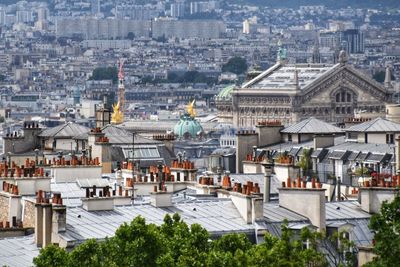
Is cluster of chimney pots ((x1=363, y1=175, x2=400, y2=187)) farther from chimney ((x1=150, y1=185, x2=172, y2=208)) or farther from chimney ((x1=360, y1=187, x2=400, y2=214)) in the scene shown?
chimney ((x1=150, y1=185, x2=172, y2=208))

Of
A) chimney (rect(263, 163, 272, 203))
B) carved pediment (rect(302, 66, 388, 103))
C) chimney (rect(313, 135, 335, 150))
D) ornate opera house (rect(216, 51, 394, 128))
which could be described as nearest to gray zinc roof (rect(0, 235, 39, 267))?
chimney (rect(263, 163, 272, 203))

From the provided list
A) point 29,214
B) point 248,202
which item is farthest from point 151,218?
point 29,214

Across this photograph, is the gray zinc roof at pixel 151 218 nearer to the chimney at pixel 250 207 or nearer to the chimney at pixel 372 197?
the chimney at pixel 250 207

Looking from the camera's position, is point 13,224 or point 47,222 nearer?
point 47,222

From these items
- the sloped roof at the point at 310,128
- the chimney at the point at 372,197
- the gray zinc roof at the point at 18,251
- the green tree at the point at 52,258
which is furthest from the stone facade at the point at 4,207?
the sloped roof at the point at 310,128

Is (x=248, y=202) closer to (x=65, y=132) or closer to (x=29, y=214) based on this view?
(x=29, y=214)

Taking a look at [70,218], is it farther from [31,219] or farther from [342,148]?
[342,148]
